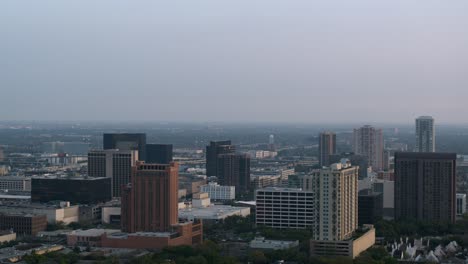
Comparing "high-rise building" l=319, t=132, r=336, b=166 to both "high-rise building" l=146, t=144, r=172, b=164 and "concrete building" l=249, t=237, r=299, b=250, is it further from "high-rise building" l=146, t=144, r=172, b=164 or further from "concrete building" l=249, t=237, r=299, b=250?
"concrete building" l=249, t=237, r=299, b=250

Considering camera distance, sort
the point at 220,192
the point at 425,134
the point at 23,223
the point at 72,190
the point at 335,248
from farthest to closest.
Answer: the point at 425,134
the point at 220,192
the point at 72,190
the point at 23,223
the point at 335,248

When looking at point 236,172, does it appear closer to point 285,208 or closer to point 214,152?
point 214,152

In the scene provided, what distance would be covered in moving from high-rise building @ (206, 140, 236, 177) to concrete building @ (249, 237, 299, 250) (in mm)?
31455

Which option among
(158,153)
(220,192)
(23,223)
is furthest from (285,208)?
(158,153)

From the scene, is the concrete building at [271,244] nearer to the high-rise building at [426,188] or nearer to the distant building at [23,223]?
the high-rise building at [426,188]

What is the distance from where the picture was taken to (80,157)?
9062 cm

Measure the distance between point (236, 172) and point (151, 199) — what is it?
87.0 feet

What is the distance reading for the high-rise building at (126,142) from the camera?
226 feet

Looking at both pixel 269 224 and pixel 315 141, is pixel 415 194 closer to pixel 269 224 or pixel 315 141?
pixel 269 224

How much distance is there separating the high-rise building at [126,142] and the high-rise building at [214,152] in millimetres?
4782

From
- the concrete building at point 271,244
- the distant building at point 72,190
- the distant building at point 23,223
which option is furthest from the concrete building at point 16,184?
the concrete building at point 271,244

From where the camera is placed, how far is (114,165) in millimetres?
57000

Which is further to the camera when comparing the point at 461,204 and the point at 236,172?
the point at 236,172

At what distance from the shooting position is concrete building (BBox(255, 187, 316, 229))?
43.7 metres
